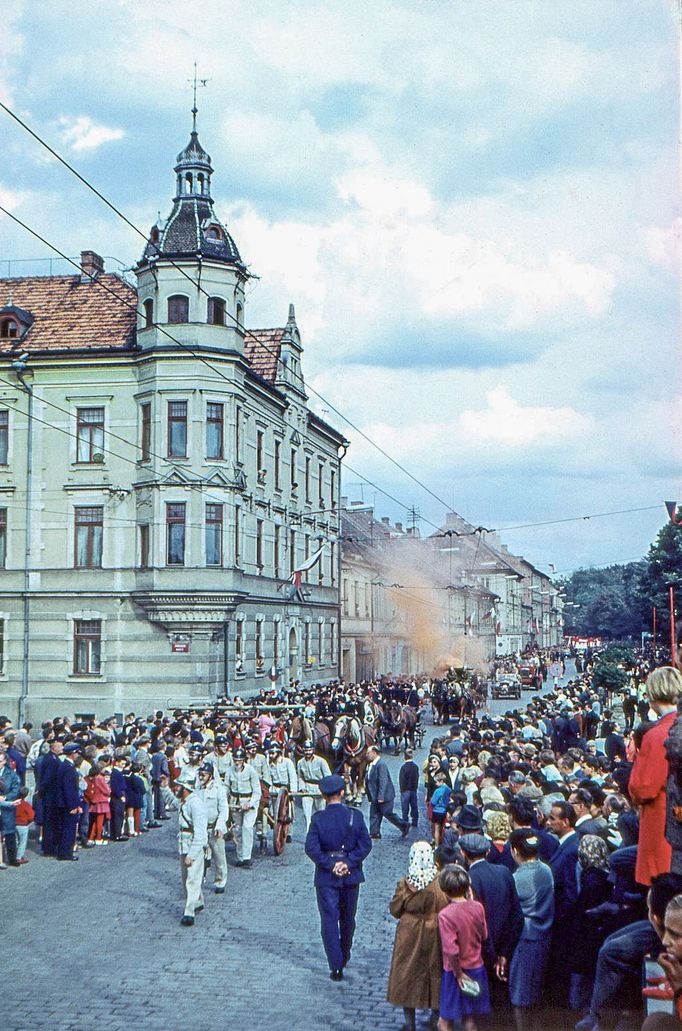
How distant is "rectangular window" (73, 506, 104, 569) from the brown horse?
1567 cm

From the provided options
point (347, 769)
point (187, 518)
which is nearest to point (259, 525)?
point (187, 518)

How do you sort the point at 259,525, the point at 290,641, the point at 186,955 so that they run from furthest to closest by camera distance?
the point at 290,641, the point at 259,525, the point at 186,955

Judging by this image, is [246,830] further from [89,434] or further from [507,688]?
[507,688]

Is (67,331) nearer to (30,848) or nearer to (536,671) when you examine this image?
(30,848)

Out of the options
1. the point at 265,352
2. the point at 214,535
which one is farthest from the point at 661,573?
the point at 214,535

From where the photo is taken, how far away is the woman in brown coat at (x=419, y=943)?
8.46m

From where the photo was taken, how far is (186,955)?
11.3 meters

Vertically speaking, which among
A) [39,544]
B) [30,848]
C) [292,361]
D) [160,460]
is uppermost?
[292,361]

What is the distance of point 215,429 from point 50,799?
20604 millimetres

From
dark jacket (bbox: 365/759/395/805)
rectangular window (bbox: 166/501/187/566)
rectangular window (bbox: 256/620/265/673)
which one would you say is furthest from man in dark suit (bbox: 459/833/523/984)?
rectangular window (bbox: 256/620/265/673)

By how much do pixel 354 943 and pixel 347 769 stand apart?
1067cm

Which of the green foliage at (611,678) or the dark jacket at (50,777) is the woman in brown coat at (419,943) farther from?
the green foliage at (611,678)

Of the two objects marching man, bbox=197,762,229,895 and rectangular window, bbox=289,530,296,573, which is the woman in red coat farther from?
rectangular window, bbox=289,530,296,573

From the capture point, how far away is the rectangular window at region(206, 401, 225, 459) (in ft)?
117
